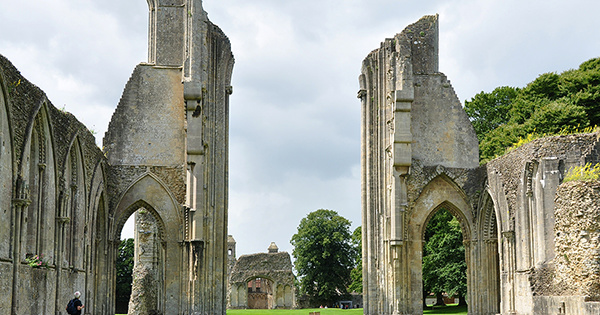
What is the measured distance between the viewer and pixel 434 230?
103ft

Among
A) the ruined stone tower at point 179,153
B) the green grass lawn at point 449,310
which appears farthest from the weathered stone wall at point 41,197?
the green grass lawn at point 449,310

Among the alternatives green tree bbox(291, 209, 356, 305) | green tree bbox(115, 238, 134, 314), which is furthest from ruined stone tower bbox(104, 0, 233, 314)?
green tree bbox(291, 209, 356, 305)

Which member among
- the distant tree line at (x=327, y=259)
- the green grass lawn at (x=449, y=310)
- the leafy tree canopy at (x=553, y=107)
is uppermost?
the leafy tree canopy at (x=553, y=107)

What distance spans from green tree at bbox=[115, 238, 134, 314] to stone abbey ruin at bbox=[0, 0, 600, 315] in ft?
74.9

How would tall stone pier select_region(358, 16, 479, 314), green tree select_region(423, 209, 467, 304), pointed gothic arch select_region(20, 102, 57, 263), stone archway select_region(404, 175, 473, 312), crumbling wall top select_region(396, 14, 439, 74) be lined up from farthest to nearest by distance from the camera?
green tree select_region(423, 209, 467, 304)
crumbling wall top select_region(396, 14, 439, 74)
stone archway select_region(404, 175, 473, 312)
tall stone pier select_region(358, 16, 479, 314)
pointed gothic arch select_region(20, 102, 57, 263)

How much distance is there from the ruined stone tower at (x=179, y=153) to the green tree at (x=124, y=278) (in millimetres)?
22705

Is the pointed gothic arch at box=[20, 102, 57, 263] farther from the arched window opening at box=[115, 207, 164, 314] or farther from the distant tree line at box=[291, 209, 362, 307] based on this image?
the distant tree line at box=[291, 209, 362, 307]

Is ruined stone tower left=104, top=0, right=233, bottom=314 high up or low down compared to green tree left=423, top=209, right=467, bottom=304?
up

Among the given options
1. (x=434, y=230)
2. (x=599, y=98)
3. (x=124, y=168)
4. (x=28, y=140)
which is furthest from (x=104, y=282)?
(x=599, y=98)

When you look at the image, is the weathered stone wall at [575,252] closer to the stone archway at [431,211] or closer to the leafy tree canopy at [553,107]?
the stone archway at [431,211]

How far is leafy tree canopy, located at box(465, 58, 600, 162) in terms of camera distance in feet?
83.0

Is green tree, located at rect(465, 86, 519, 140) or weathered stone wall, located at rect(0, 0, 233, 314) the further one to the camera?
green tree, located at rect(465, 86, 519, 140)

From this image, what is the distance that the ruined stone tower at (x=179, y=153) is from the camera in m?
20.8

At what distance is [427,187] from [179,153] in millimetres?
7537
